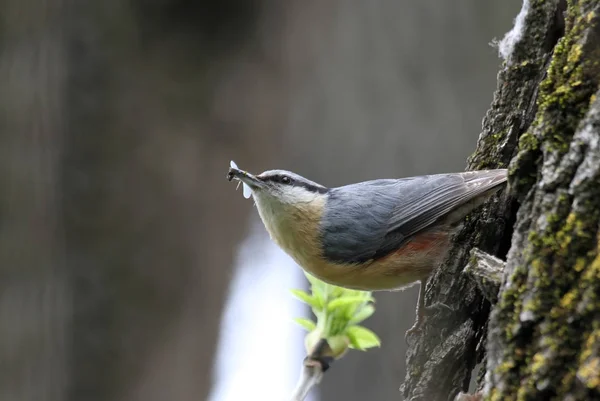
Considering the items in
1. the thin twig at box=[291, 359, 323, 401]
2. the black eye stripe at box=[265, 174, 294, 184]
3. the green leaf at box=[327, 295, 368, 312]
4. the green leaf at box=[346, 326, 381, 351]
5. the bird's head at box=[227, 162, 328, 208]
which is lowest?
the thin twig at box=[291, 359, 323, 401]

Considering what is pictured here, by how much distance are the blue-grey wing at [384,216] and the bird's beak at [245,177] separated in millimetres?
232

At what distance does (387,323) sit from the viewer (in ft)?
11.5

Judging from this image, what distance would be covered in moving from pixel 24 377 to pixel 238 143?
1.48m

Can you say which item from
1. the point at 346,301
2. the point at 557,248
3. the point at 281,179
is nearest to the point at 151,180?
→ the point at 281,179

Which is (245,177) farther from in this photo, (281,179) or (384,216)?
(384,216)

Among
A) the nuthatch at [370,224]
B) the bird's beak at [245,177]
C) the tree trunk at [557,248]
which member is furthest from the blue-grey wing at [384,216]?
the tree trunk at [557,248]

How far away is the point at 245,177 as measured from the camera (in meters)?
1.83

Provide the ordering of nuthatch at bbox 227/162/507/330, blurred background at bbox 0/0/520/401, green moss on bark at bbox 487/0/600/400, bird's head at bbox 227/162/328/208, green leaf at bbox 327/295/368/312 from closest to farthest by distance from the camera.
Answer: green moss on bark at bbox 487/0/600/400 < green leaf at bbox 327/295/368/312 < nuthatch at bbox 227/162/507/330 < bird's head at bbox 227/162/328/208 < blurred background at bbox 0/0/520/401

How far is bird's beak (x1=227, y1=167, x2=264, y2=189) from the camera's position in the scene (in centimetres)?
179

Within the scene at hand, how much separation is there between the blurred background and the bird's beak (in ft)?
2.29

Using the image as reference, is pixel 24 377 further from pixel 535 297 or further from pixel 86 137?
pixel 535 297

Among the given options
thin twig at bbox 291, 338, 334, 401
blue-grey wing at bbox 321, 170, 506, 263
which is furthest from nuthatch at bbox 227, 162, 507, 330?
→ thin twig at bbox 291, 338, 334, 401

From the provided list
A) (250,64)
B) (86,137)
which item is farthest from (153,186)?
(250,64)

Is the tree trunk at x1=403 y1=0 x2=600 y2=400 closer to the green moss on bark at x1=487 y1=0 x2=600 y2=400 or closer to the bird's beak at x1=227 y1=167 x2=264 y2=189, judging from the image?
the green moss on bark at x1=487 y1=0 x2=600 y2=400
